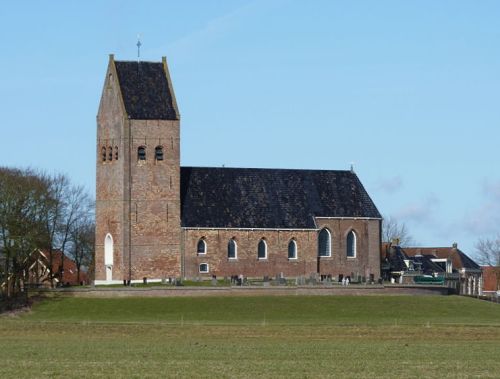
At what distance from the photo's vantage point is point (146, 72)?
84312 mm

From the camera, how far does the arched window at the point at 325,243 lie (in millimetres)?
90000

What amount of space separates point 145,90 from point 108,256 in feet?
34.9

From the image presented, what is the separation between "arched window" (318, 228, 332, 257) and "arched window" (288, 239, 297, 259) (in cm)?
213

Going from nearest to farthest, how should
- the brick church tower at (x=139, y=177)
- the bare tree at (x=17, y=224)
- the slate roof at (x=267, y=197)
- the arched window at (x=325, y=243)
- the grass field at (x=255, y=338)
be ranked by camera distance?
1. the grass field at (x=255, y=338)
2. the bare tree at (x=17, y=224)
3. the brick church tower at (x=139, y=177)
4. the slate roof at (x=267, y=197)
5. the arched window at (x=325, y=243)

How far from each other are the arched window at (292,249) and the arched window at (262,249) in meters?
1.72

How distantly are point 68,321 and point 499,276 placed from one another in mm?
59608

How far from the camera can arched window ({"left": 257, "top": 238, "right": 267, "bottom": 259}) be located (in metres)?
87.6

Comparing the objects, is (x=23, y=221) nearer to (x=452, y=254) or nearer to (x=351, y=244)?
(x=351, y=244)

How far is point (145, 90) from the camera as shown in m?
84.1

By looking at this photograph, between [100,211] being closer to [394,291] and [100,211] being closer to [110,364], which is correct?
[394,291]

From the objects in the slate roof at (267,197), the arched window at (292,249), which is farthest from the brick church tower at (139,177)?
the arched window at (292,249)

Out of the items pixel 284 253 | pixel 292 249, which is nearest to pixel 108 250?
pixel 284 253

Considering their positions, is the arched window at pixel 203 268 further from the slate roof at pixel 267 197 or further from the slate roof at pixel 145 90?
the slate roof at pixel 145 90

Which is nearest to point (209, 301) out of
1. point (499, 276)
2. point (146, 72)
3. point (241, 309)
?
point (241, 309)
